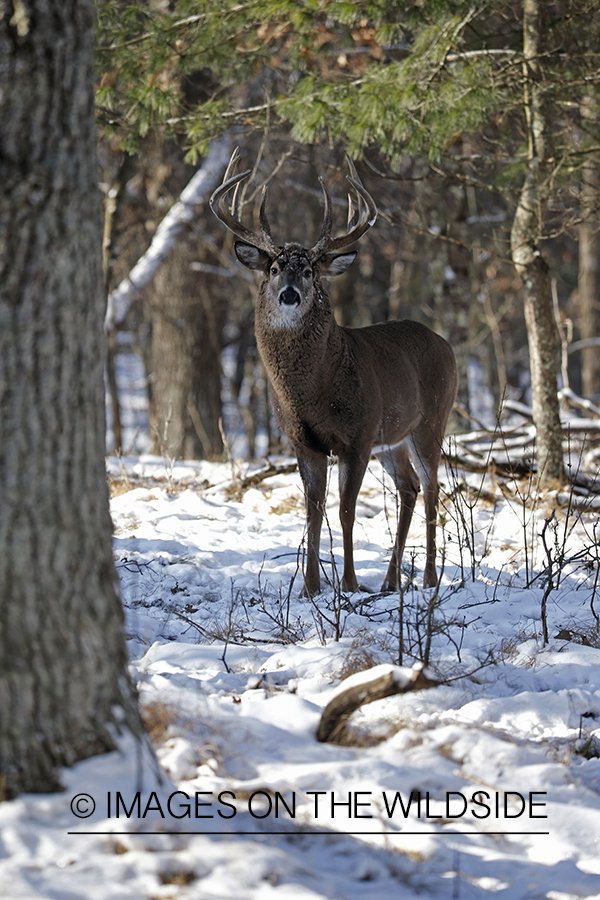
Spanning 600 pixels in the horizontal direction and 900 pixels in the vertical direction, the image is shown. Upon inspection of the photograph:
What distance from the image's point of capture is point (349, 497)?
18.3 feet

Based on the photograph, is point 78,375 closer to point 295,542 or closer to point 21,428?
point 21,428

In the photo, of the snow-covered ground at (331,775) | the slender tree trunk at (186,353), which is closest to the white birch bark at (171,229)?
the slender tree trunk at (186,353)

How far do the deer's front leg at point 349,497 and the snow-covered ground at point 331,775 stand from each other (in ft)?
1.84

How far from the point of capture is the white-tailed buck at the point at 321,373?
18.1ft

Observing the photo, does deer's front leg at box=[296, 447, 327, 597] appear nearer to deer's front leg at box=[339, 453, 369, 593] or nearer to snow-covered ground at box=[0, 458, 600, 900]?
deer's front leg at box=[339, 453, 369, 593]

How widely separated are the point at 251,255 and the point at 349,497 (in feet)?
5.90

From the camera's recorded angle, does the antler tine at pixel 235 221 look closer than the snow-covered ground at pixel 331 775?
No

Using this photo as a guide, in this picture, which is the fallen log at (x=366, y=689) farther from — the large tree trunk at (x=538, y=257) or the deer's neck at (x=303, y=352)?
the large tree trunk at (x=538, y=257)

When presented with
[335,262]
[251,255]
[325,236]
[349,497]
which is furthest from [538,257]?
[349,497]

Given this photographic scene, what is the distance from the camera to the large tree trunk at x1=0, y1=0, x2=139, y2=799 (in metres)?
2.44

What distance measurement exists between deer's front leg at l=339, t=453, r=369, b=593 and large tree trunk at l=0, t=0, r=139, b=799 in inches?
118

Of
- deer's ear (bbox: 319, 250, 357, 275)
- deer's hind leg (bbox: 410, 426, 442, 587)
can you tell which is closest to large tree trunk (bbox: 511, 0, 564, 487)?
deer's hind leg (bbox: 410, 426, 442, 587)

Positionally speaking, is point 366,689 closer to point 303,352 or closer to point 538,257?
point 303,352

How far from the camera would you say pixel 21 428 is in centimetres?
247
